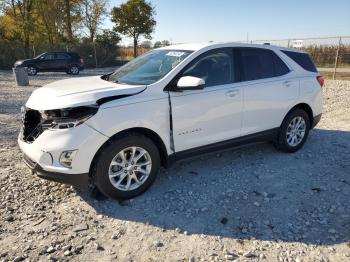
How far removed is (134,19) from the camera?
30.7 metres

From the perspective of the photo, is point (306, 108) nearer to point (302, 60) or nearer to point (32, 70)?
point (302, 60)

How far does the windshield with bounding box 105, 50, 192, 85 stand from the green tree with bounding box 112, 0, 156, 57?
86.8ft

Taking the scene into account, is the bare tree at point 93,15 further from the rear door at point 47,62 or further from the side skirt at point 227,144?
the side skirt at point 227,144

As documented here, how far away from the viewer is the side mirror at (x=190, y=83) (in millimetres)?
3992

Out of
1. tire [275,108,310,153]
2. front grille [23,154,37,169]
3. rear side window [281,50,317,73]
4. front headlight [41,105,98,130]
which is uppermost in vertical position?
rear side window [281,50,317,73]

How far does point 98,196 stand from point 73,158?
0.76 m

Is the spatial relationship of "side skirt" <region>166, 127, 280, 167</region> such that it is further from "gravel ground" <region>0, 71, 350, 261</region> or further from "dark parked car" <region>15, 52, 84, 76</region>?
"dark parked car" <region>15, 52, 84, 76</region>

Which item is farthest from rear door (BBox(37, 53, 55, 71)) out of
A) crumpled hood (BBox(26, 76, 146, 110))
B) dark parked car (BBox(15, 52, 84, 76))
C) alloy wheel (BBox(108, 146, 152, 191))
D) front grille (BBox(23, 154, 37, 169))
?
A: alloy wheel (BBox(108, 146, 152, 191))

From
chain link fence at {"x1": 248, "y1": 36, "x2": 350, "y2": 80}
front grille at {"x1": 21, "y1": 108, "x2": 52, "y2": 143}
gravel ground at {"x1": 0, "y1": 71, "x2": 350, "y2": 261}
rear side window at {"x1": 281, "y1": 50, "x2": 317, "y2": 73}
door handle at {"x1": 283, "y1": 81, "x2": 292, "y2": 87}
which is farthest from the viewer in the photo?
chain link fence at {"x1": 248, "y1": 36, "x2": 350, "y2": 80}

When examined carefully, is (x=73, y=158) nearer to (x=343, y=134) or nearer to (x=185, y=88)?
(x=185, y=88)

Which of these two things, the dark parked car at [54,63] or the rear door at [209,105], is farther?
the dark parked car at [54,63]

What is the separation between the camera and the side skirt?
4.36 meters

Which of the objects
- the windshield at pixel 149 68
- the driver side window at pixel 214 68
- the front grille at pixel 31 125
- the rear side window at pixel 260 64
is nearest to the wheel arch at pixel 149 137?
the windshield at pixel 149 68

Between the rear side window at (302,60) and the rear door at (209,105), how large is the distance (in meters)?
1.38
